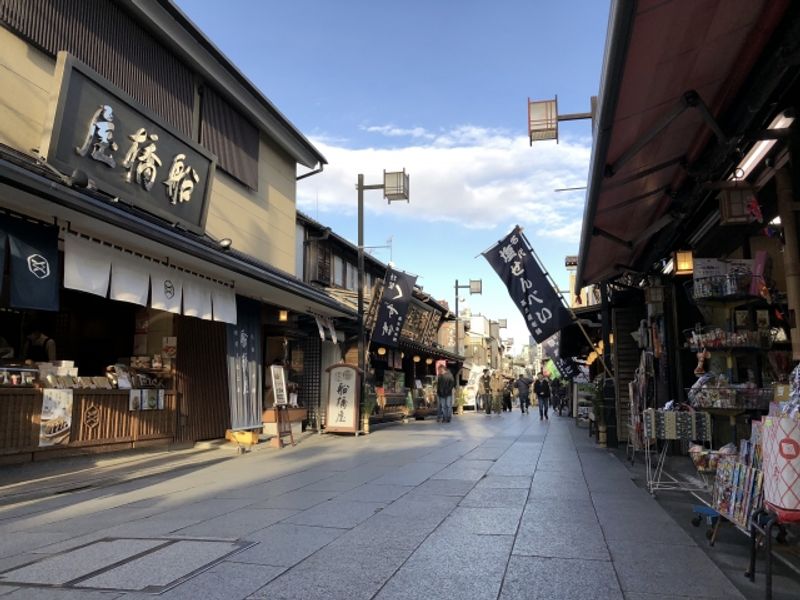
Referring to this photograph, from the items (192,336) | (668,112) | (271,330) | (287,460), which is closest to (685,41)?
(668,112)

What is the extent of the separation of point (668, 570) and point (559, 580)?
3.22 ft

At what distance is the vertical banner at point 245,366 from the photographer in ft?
41.5

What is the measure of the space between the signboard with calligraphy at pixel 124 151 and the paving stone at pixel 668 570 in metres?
8.10

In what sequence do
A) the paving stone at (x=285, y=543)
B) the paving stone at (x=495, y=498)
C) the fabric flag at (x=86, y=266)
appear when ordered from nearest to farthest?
the paving stone at (x=285, y=543) < the paving stone at (x=495, y=498) < the fabric flag at (x=86, y=266)

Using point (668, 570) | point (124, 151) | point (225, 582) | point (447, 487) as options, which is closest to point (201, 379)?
point (124, 151)

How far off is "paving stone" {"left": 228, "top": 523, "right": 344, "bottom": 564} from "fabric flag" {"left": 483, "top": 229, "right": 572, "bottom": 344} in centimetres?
806

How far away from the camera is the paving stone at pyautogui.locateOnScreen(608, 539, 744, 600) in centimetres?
436

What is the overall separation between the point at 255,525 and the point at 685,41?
6.01m

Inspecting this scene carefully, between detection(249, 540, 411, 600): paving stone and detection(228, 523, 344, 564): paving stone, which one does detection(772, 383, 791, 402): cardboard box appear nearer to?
detection(249, 540, 411, 600): paving stone

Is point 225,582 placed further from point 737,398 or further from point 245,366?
point 245,366

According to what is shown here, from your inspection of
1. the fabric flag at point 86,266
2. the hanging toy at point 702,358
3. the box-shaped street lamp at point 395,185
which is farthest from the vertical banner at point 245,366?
the hanging toy at point 702,358

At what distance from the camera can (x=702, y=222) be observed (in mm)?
8672

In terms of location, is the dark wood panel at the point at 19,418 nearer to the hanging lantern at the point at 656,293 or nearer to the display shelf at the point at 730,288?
the display shelf at the point at 730,288

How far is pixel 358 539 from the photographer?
5.71 m
